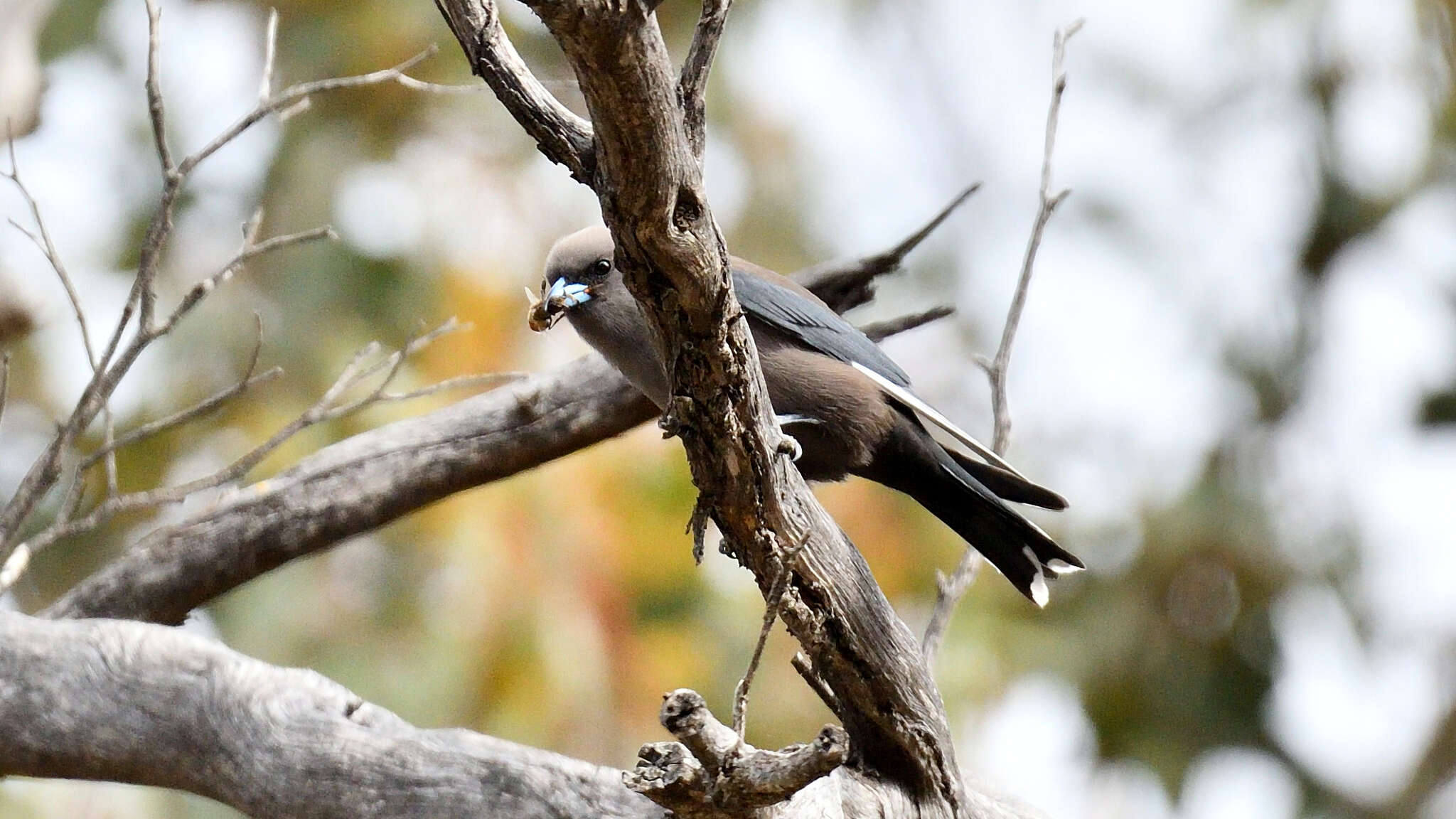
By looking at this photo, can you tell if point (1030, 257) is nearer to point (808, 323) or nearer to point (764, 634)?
point (808, 323)

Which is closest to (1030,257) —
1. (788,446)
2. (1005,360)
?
(1005,360)

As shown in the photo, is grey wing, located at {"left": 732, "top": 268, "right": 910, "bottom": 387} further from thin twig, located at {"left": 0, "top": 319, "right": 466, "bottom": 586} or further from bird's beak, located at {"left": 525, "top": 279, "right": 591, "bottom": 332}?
thin twig, located at {"left": 0, "top": 319, "right": 466, "bottom": 586}

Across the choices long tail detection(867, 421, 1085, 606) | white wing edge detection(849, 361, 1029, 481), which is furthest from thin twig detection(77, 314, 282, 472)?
long tail detection(867, 421, 1085, 606)

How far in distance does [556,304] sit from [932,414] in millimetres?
984

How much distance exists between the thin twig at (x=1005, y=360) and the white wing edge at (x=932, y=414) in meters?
0.28

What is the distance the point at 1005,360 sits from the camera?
3785 mm

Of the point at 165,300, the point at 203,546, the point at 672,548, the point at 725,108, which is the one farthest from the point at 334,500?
the point at 725,108

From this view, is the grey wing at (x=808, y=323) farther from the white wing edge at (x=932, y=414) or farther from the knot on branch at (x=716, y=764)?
the knot on branch at (x=716, y=764)

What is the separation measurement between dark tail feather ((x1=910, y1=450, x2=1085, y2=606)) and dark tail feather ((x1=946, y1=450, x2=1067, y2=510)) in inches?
0.7

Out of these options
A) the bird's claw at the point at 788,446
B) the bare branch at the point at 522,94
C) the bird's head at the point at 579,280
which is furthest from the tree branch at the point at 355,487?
the bare branch at the point at 522,94

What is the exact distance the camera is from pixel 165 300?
28.0ft

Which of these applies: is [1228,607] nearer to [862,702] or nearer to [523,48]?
[523,48]

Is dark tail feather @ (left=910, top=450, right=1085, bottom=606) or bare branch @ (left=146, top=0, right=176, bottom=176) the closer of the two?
bare branch @ (left=146, top=0, right=176, bottom=176)

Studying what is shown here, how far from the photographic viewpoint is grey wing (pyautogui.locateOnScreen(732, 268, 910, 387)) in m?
3.46
